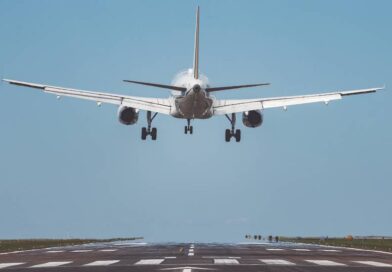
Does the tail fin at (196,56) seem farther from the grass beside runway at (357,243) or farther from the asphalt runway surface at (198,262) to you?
the grass beside runway at (357,243)

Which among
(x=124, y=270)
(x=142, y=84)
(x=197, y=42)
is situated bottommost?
(x=124, y=270)

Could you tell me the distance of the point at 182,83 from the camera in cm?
5700

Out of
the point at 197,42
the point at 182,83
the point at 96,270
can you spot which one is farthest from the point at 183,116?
the point at 96,270

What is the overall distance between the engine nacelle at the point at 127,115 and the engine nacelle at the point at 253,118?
9.22 m

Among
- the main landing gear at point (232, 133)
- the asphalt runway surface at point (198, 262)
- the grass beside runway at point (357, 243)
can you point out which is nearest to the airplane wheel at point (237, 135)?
the main landing gear at point (232, 133)

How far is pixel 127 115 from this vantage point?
59125 millimetres

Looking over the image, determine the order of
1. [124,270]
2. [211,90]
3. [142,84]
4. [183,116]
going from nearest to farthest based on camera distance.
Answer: [124,270], [142,84], [211,90], [183,116]

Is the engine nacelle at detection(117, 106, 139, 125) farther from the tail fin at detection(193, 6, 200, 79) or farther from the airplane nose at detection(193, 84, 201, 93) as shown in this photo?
the airplane nose at detection(193, 84, 201, 93)

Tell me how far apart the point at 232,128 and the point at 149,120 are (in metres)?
7.34

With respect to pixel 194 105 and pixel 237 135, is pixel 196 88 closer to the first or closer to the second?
pixel 194 105

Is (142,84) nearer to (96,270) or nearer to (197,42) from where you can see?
(197,42)

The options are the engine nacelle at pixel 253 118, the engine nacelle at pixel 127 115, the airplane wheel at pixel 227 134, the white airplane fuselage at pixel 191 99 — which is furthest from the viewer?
the airplane wheel at pixel 227 134

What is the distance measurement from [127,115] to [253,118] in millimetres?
10575

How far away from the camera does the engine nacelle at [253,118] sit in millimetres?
59625
